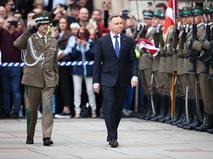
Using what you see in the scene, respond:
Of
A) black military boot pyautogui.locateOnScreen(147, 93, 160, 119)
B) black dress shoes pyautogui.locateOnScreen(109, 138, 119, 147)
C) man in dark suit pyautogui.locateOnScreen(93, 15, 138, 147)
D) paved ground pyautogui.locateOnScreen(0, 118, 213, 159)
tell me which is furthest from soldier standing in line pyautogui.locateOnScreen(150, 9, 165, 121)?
black dress shoes pyautogui.locateOnScreen(109, 138, 119, 147)

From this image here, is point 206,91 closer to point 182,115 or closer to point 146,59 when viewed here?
point 182,115

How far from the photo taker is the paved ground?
22.7 ft

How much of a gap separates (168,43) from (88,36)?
85.9 inches

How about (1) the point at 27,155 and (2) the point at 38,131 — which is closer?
(1) the point at 27,155

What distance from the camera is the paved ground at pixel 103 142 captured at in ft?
22.7

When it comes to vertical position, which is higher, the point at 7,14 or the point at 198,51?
the point at 7,14

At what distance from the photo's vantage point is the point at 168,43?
11078 millimetres

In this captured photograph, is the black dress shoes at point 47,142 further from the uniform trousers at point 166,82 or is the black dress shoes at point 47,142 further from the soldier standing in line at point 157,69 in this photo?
the soldier standing in line at point 157,69

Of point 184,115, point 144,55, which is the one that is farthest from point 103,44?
point 144,55

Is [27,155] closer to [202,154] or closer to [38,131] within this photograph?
[202,154]

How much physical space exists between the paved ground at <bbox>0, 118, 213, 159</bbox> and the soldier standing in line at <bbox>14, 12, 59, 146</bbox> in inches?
19.1

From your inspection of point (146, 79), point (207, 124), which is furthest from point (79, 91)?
point (207, 124)

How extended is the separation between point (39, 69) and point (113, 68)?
3.79 ft

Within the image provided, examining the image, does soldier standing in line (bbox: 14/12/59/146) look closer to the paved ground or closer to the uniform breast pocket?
the uniform breast pocket
